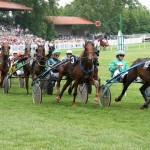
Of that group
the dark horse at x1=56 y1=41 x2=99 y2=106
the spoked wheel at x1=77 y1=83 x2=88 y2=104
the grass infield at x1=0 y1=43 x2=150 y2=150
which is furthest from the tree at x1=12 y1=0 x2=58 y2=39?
the dark horse at x1=56 y1=41 x2=99 y2=106

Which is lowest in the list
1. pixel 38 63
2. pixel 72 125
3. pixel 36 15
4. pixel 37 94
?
pixel 72 125

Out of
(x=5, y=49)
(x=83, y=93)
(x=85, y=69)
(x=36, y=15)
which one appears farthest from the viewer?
(x=36, y=15)

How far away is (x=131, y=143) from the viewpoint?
22.9 ft

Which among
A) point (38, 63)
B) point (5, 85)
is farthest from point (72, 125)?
point (5, 85)

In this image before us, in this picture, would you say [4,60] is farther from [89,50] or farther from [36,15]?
[36,15]

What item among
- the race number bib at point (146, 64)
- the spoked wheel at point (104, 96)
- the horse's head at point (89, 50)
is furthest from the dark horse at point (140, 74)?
the horse's head at point (89, 50)

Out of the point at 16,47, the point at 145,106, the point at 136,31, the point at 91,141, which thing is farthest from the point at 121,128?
the point at 136,31

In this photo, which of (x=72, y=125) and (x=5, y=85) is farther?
(x=5, y=85)

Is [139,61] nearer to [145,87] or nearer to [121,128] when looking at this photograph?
[145,87]

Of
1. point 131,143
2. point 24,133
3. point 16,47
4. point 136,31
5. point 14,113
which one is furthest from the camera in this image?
point 136,31

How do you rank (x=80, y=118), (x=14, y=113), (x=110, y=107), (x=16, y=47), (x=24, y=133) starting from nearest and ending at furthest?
1. (x=24, y=133)
2. (x=80, y=118)
3. (x=14, y=113)
4. (x=110, y=107)
5. (x=16, y=47)

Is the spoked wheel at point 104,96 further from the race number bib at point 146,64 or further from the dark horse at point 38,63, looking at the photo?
the dark horse at point 38,63

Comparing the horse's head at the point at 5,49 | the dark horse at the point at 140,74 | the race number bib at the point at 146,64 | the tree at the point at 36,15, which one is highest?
the tree at the point at 36,15

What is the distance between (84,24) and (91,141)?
72.4 m
